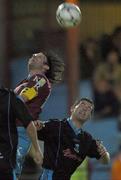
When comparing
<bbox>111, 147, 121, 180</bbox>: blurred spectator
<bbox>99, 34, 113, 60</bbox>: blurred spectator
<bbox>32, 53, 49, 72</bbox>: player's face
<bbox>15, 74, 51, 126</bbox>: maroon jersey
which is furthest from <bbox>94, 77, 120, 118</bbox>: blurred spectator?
<bbox>15, 74, 51, 126</bbox>: maroon jersey

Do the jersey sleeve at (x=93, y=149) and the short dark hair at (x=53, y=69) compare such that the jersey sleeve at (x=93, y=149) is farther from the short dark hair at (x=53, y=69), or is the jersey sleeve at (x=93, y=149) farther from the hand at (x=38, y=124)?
the short dark hair at (x=53, y=69)

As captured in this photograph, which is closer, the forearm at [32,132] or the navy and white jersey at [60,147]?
the forearm at [32,132]

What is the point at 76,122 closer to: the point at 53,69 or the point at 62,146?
the point at 62,146

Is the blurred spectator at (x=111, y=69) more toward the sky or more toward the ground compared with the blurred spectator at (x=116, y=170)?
more toward the sky

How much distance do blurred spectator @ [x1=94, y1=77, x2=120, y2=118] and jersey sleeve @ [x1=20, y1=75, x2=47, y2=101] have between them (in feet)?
16.7

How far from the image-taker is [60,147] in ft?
38.5

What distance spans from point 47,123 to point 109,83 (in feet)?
18.0

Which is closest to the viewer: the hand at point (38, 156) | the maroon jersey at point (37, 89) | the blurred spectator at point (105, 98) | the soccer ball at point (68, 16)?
the hand at point (38, 156)

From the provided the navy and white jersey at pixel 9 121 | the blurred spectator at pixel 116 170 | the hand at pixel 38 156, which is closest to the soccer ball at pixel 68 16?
the hand at pixel 38 156

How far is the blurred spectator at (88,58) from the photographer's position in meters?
17.7

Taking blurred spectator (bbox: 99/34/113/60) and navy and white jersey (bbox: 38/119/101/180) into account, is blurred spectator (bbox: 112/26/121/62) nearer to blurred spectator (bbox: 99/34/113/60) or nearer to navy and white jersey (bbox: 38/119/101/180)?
blurred spectator (bbox: 99/34/113/60)

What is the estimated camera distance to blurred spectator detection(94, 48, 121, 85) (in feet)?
56.3

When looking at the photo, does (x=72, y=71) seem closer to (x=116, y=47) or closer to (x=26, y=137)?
(x=116, y=47)

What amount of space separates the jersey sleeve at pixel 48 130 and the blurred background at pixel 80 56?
13.5 feet
